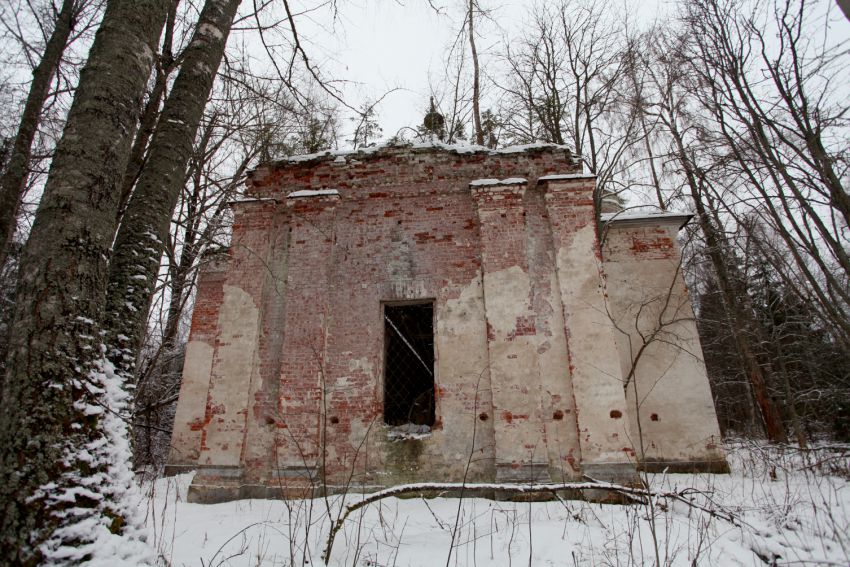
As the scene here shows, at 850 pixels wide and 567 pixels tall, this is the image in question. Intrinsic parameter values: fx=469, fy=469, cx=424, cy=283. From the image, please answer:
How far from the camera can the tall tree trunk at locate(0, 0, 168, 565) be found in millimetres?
2188

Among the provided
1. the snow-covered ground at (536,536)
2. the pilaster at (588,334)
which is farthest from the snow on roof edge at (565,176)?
the snow-covered ground at (536,536)

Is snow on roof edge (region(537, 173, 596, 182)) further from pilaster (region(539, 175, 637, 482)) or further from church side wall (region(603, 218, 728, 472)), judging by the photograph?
church side wall (region(603, 218, 728, 472))

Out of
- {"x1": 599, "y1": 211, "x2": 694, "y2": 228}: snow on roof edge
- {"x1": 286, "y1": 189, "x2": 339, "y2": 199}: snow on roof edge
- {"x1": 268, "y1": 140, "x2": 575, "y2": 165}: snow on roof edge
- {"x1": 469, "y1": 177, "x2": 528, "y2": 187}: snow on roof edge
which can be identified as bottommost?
{"x1": 469, "y1": 177, "x2": 528, "y2": 187}: snow on roof edge

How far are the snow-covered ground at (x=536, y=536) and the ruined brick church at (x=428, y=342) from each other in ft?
2.78

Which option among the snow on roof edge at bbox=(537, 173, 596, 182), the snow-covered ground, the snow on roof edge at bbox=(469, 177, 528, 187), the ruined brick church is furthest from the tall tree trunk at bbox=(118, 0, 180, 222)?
the snow on roof edge at bbox=(537, 173, 596, 182)

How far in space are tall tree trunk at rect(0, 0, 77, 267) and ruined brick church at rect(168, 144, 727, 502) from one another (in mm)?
2610

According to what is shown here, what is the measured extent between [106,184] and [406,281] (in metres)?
4.53

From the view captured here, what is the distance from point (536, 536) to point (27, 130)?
7.53m

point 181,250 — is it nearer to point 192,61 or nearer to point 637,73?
point 192,61

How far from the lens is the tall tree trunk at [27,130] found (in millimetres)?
5430

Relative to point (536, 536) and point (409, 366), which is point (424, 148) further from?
point (536, 536)

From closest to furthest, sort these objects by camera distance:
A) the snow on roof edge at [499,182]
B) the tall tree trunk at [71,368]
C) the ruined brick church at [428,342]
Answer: the tall tree trunk at [71,368], the ruined brick church at [428,342], the snow on roof edge at [499,182]

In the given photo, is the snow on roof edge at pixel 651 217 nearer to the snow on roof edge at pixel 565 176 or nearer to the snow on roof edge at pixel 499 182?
the snow on roof edge at pixel 565 176

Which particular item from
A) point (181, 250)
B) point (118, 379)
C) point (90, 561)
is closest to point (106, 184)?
point (118, 379)
